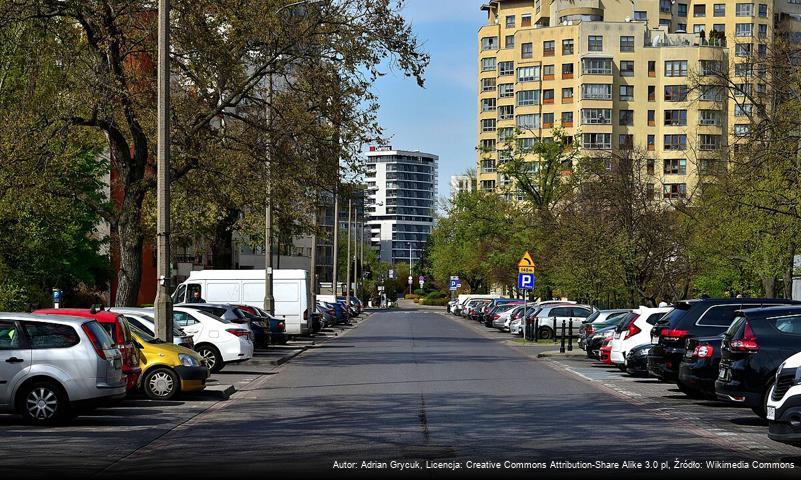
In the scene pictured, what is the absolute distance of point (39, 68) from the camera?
30219 mm

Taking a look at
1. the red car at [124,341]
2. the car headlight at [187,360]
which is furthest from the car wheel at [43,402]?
the car headlight at [187,360]

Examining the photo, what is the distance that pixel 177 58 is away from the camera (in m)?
31.7

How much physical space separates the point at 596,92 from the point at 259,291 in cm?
7026

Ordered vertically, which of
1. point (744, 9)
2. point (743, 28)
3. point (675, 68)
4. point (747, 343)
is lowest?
point (747, 343)

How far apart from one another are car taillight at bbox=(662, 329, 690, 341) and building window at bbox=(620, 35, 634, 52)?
301 ft

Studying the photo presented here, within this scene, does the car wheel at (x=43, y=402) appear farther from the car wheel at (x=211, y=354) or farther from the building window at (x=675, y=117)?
the building window at (x=675, y=117)

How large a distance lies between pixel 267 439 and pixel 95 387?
299 centimetres

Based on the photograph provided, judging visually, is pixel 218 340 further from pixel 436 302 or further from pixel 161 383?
pixel 436 302

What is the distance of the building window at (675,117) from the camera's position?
354 feet

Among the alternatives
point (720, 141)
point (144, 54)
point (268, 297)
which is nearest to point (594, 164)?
point (268, 297)

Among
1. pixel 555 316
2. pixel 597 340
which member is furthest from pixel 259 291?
pixel 597 340

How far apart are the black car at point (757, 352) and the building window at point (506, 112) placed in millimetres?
105547

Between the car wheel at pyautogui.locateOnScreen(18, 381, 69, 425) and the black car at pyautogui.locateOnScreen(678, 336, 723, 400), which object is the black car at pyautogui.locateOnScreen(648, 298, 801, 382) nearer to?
the black car at pyautogui.locateOnScreen(678, 336, 723, 400)

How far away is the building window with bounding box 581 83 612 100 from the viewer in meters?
108
